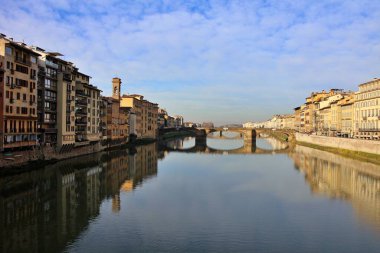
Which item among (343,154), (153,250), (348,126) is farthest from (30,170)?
→ (348,126)

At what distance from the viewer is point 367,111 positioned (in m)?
65.6

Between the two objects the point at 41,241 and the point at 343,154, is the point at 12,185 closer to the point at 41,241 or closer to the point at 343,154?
the point at 41,241

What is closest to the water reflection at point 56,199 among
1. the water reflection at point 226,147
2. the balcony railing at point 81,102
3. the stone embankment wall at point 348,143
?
the balcony railing at point 81,102

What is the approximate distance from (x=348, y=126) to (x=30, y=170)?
215ft

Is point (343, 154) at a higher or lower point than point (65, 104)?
lower

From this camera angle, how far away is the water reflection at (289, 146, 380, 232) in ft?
85.6

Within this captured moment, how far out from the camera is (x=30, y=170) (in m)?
38.7

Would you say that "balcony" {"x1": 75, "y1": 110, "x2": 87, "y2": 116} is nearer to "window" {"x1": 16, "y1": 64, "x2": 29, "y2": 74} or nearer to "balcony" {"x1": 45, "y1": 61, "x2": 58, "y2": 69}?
"balcony" {"x1": 45, "y1": 61, "x2": 58, "y2": 69}

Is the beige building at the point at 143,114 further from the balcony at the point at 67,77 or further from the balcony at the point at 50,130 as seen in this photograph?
the balcony at the point at 50,130

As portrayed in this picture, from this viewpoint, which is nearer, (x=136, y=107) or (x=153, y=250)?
(x=153, y=250)

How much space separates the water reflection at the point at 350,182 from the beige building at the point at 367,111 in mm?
11179

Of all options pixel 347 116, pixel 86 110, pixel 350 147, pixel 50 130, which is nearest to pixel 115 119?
pixel 86 110

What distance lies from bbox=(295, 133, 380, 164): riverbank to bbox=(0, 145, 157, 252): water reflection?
31115 mm

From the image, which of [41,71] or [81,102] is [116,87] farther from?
[41,71]
